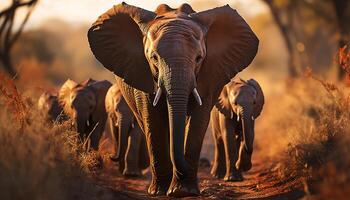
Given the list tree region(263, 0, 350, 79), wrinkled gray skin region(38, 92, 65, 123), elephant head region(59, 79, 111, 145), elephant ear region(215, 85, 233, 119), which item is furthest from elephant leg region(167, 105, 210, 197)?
tree region(263, 0, 350, 79)

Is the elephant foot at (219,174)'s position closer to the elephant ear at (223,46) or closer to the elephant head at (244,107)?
the elephant head at (244,107)

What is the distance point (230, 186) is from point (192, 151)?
2539mm

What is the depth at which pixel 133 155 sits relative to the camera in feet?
44.1

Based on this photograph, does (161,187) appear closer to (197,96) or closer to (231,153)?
(197,96)

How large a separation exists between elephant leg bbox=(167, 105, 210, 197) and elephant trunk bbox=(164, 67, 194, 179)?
722 mm

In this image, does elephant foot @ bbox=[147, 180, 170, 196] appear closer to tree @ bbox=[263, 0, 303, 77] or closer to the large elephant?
the large elephant

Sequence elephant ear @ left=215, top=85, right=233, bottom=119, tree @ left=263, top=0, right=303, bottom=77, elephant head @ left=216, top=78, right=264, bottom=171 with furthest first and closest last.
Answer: tree @ left=263, top=0, right=303, bottom=77, elephant ear @ left=215, top=85, right=233, bottom=119, elephant head @ left=216, top=78, right=264, bottom=171

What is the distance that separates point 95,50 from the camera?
418 inches

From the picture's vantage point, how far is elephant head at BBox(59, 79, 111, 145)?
13.6 m

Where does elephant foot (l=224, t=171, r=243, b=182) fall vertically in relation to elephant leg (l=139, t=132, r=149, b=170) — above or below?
above

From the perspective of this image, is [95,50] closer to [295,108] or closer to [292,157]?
[292,157]

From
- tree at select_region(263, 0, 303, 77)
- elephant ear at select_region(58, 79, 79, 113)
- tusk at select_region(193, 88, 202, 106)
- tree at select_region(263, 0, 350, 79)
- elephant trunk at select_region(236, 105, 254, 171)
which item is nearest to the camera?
tusk at select_region(193, 88, 202, 106)

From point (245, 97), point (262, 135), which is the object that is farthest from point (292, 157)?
point (262, 135)

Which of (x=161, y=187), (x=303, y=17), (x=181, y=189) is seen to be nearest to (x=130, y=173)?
(x=161, y=187)
